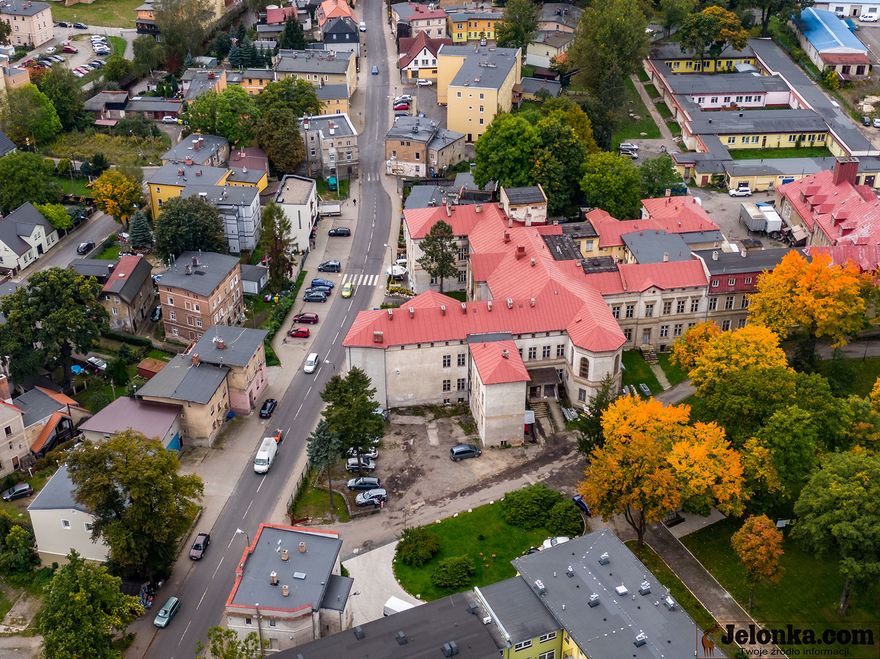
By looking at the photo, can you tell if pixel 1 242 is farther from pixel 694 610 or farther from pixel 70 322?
pixel 694 610

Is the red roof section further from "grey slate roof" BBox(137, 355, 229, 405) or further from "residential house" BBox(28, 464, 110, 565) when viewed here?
"residential house" BBox(28, 464, 110, 565)

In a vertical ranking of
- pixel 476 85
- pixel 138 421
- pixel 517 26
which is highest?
pixel 517 26

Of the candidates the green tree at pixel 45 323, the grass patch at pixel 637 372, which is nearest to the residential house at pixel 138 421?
the green tree at pixel 45 323

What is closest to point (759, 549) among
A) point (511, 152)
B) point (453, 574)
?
point (453, 574)

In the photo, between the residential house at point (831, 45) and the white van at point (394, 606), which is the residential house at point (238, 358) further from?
the residential house at point (831, 45)

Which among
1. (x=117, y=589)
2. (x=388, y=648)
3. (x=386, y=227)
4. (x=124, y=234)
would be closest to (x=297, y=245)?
(x=386, y=227)

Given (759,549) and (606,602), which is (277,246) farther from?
(759,549)
